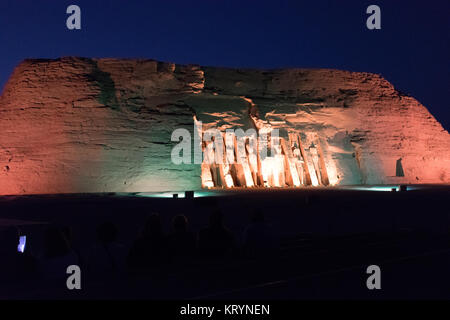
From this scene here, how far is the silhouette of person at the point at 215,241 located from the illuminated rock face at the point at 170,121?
12.3 metres

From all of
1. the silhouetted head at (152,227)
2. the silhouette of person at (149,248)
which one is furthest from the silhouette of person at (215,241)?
the silhouetted head at (152,227)

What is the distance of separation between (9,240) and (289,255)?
3605 mm

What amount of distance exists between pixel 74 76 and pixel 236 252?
623 inches

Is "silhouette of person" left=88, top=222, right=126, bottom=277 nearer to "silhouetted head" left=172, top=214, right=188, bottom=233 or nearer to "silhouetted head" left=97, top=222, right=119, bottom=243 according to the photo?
"silhouetted head" left=97, top=222, right=119, bottom=243

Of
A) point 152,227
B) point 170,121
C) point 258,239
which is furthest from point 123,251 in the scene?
point 170,121

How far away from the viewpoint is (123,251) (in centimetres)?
483

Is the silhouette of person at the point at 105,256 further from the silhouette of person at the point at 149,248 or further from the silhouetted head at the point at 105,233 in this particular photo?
the silhouette of person at the point at 149,248

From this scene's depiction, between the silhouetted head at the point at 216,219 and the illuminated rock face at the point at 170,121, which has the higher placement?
the illuminated rock face at the point at 170,121

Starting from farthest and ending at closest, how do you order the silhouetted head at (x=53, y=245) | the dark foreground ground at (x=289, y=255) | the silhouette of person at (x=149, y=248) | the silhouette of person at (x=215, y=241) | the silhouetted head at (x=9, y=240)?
the silhouette of person at (x=215, y=241) → the silhouette of person at (x=149, y=248) → the silhouetted head at (x=9, y=240) → the silhouetted head at (x=53, y=245) → the dark foreground ground at (x=289, y=255)

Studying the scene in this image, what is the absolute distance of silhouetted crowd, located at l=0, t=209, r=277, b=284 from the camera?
14.8ft

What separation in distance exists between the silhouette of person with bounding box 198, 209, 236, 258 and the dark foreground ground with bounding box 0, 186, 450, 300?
0.13 m

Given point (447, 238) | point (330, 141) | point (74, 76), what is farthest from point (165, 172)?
point (447, 238)

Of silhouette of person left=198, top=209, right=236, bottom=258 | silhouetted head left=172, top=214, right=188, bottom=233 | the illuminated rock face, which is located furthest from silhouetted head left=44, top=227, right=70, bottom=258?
the illuminated rock face

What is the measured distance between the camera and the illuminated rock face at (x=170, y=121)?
1752 cm
